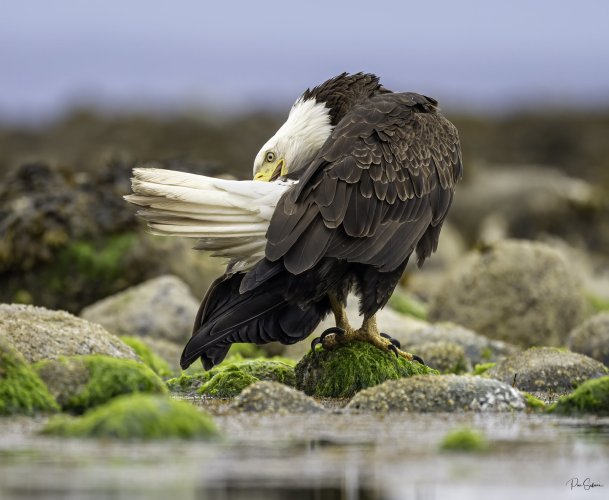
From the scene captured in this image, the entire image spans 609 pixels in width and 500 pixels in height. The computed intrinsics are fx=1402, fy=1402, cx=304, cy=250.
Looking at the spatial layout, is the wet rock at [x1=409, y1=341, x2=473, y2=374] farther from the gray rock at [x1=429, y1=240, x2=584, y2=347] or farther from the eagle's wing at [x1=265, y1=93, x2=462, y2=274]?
the gray rock at [x1=429, y1=240, x2=584, y2=347]

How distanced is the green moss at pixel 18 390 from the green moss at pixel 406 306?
7.01 m

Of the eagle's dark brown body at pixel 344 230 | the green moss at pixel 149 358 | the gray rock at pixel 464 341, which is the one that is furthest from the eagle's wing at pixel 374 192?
the green moss at pixel 149 358

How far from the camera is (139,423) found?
6.70m

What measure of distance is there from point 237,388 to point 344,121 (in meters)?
1.90

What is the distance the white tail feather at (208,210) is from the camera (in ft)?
28.8

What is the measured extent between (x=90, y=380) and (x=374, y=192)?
235 centimetres

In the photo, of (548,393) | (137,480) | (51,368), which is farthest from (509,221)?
(137,480)

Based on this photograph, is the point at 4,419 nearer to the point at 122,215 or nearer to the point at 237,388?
the point at 237,388

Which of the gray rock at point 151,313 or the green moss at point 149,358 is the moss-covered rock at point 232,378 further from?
the gray rock at point 151,313

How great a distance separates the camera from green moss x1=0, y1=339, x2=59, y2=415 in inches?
293

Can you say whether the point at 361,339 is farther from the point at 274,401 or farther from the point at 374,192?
the point at 274,401

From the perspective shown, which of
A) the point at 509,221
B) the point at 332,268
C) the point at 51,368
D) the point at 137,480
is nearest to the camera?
the point at 137,480

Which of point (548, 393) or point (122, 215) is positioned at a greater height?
point (122, 215)

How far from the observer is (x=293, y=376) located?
9.30 meters
